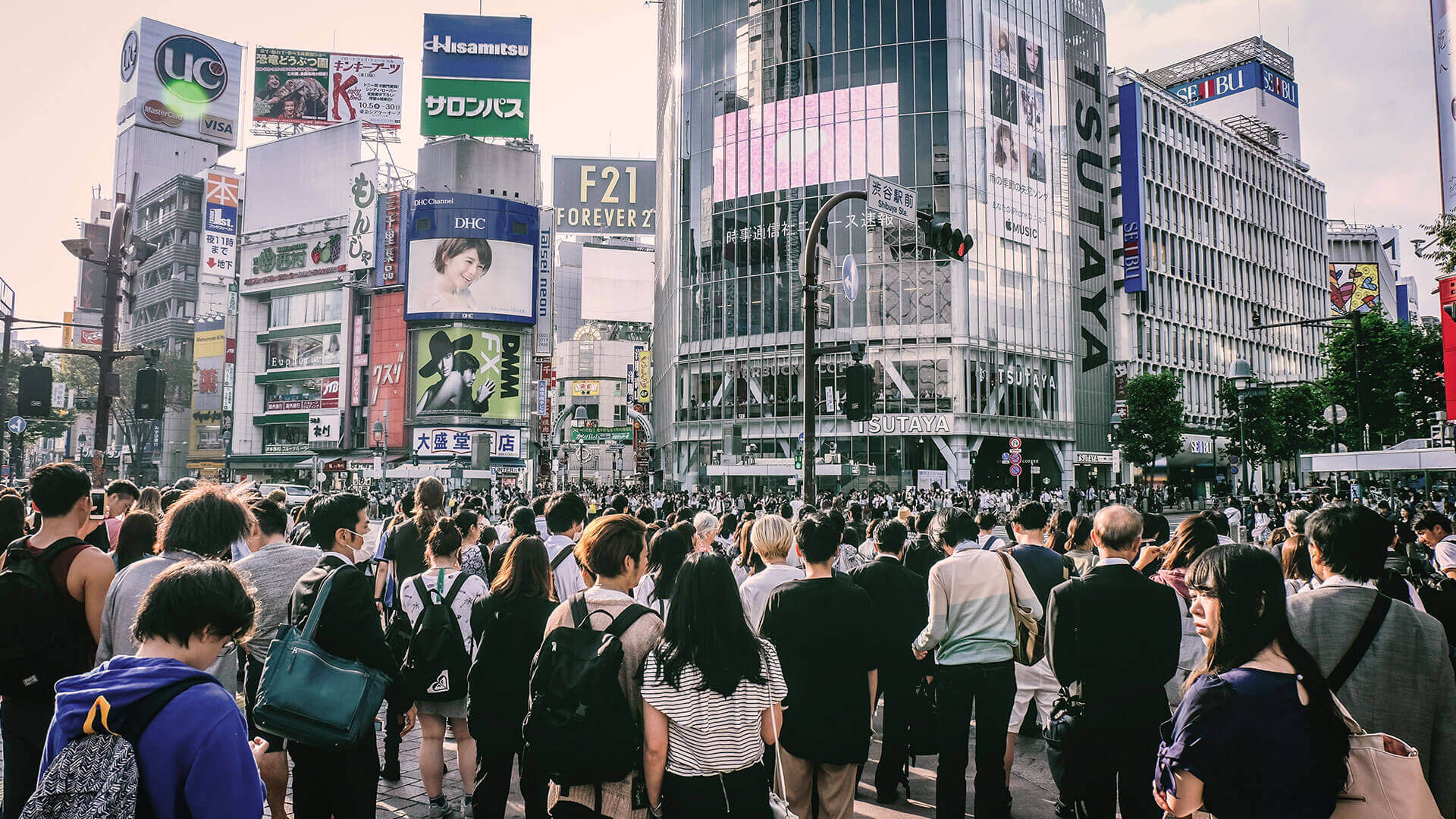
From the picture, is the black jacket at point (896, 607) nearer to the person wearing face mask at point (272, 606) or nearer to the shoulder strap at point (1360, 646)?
the shoulder strap at point (1360, 646)

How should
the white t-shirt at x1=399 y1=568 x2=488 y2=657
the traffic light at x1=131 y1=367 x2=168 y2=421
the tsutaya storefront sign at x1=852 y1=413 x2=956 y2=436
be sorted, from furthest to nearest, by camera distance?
the tsutaya storefront sign at x1=852 y1=413 x2=956 y2=436, the traffic light at x1=131 y1=367 x2=168 y2=421, the white t-shirt at x1=399 y1=568 x2=488 y2=657

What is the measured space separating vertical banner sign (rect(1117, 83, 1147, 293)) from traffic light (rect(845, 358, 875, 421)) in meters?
61.2

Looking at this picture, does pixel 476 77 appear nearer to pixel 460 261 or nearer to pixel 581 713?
pixel 460 261

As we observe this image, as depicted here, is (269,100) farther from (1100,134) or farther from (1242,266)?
(1242,266)

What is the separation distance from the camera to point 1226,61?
98.6 metres

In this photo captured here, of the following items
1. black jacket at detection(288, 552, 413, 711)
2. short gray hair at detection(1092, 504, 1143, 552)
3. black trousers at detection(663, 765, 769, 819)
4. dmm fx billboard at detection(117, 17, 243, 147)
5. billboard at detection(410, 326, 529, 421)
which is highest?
dmm fx billboard at detection(117, 17, 243, 147)

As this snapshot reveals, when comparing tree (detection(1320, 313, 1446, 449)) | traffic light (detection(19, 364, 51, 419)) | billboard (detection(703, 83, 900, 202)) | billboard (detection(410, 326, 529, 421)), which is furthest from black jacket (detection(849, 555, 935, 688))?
billboard (detection(410, 326, 529, 421))

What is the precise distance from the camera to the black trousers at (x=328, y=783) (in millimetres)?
4207

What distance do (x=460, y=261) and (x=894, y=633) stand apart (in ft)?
198

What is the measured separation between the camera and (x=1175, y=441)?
53.0 metres

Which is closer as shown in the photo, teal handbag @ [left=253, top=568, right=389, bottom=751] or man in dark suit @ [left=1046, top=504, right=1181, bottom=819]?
teal handbag @ [left=253, top=568, right=389, bottom=751]

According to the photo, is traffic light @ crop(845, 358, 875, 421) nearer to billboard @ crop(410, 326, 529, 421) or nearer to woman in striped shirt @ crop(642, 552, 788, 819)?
woman in striped shirt @ crop(642, 552, 788, 819)

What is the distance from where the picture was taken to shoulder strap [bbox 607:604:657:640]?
3.52m

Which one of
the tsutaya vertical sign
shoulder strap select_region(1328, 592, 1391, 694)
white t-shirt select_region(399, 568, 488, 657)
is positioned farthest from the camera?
the tsutaya vertical sign
